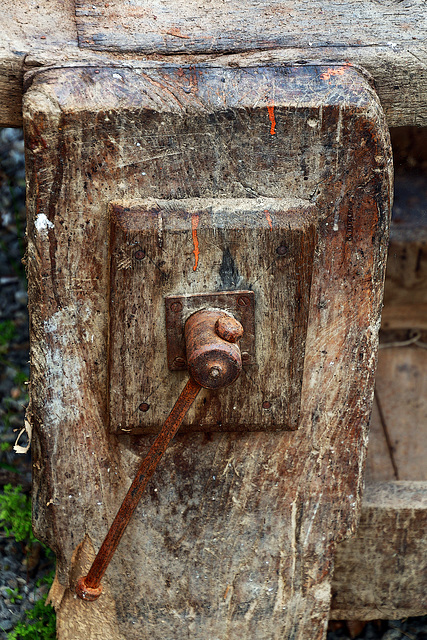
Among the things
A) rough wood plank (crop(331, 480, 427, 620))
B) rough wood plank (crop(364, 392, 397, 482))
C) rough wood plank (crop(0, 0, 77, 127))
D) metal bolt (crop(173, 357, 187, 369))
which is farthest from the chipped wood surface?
rough wood plank (crop(364, 392, 397, 482))

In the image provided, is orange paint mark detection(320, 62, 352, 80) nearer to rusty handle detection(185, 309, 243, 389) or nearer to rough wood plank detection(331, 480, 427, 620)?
rusty handle detection(185, 309, 243, 389)

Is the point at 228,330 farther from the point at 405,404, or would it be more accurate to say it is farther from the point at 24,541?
the point at 405,404

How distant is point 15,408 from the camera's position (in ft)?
7.98

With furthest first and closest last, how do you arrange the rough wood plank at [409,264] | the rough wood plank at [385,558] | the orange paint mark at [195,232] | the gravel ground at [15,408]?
the rough wood plank at [409,264], the gravel ground at [15,408], the rough wood plank at [385,558], the orange paint mark at [195,232]

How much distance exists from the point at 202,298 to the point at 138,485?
1.16 feet

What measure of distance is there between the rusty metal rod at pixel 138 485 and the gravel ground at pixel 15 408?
386 mm

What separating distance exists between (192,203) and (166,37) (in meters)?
0.35

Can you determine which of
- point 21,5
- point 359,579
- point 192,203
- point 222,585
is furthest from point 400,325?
point 21,5

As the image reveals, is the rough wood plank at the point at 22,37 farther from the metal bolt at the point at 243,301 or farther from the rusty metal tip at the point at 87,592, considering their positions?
the rusty metal tip at the point at 87,592

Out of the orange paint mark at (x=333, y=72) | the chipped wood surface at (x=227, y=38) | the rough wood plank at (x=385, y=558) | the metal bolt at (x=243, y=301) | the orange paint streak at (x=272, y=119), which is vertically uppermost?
the chipped wood surface at (x=227, y=38)

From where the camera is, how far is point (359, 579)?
1.64m

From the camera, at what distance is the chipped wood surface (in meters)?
1.20

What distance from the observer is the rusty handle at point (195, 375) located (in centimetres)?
104

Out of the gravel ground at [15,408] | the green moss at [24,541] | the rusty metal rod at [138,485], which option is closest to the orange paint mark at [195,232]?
the rusty metal rod at [138,485]
